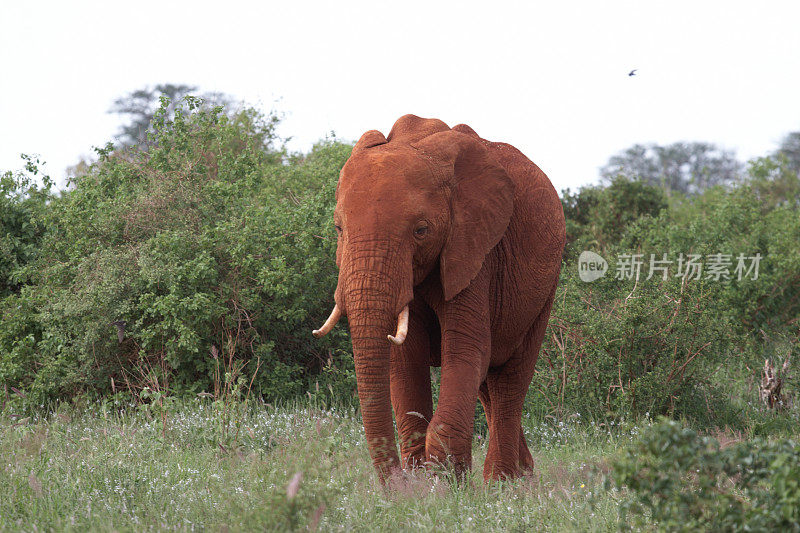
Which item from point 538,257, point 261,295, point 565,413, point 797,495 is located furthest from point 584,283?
point 797,495

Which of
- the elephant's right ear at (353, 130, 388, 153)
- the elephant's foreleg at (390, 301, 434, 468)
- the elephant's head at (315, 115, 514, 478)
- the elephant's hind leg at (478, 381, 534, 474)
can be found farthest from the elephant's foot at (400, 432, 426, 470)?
the elephant's right ear at (353, 130, 388, 153)

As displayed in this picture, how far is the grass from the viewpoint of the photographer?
3.98 m

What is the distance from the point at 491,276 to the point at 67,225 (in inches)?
240

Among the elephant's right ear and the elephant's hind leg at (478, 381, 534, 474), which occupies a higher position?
the elephant's right ear

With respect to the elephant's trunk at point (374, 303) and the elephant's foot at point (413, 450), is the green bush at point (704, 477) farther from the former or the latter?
the elephant's foot at point (413, 450)

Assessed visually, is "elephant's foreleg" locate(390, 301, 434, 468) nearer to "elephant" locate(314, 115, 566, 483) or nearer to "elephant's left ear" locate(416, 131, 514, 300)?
"elephant" locate(314, 115, 566, 483)

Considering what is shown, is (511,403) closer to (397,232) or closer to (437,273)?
(437,273)

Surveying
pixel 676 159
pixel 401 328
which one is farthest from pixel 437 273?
pixel 676 159

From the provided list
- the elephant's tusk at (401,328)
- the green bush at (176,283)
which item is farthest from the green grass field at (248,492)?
the green bush at (176,283)

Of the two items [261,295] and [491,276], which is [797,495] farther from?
[261,295]

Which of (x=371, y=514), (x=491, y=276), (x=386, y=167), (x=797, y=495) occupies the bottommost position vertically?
(x=371, y=514)

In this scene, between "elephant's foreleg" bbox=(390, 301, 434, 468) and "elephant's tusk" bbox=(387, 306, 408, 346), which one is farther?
"elephant's foreleg" bbox=(390, 301, 434, 468)

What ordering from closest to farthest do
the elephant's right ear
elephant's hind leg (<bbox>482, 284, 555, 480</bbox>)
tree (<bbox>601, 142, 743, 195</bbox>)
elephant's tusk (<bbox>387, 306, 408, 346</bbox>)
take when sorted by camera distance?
elephant's tusk (<bbox>387, 306, 408, 346</bbox>)
the elephant's right ear
elephant's hind leg (<bbox>482, 284, 555, 480</bbox>)
tree (<bbox>601, 142, 743, 195</bbox>)

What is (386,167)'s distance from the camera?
474 centimetres
